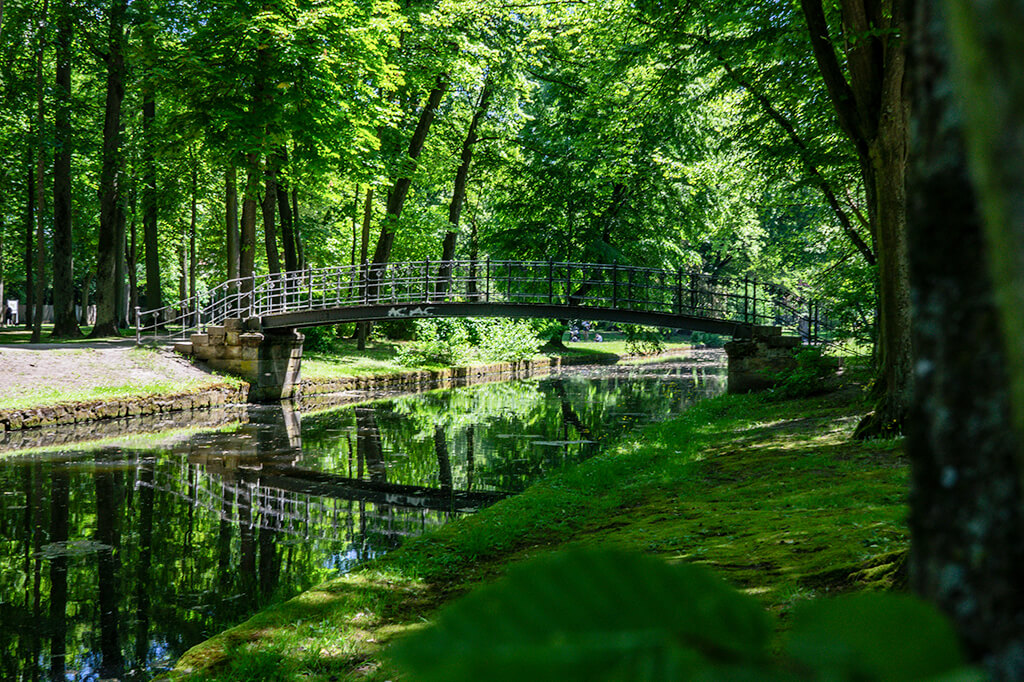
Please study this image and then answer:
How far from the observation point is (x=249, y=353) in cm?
1789

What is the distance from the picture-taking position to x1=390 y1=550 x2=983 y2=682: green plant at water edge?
401 mm

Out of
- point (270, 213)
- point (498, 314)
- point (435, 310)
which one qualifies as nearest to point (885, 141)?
point (498, 314)

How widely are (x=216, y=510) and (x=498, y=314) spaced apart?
1173cm

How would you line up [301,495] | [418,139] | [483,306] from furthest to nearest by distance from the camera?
[418,139] < [483,306] < [301,495]

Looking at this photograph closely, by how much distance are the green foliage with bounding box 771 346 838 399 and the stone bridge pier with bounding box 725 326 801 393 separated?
78.4 inches

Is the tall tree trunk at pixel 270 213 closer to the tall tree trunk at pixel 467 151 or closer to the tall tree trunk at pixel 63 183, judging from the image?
the tall tree trunk at pixel 63 183

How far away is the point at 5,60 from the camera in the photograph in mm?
19406

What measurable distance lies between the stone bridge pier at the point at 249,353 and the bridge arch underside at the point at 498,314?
0.86 metres

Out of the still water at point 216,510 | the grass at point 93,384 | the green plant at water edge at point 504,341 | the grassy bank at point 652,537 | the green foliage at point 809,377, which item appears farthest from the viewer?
the green plant at water edge at point 504,341

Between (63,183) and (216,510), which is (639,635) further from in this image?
(63,183)

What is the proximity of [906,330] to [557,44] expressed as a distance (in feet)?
65.1

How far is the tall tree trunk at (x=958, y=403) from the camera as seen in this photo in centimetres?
46

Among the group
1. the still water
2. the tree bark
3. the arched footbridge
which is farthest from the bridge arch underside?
the tree bark

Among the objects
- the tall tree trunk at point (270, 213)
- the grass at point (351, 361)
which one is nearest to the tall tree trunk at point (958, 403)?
the grass at point (351, 361)
